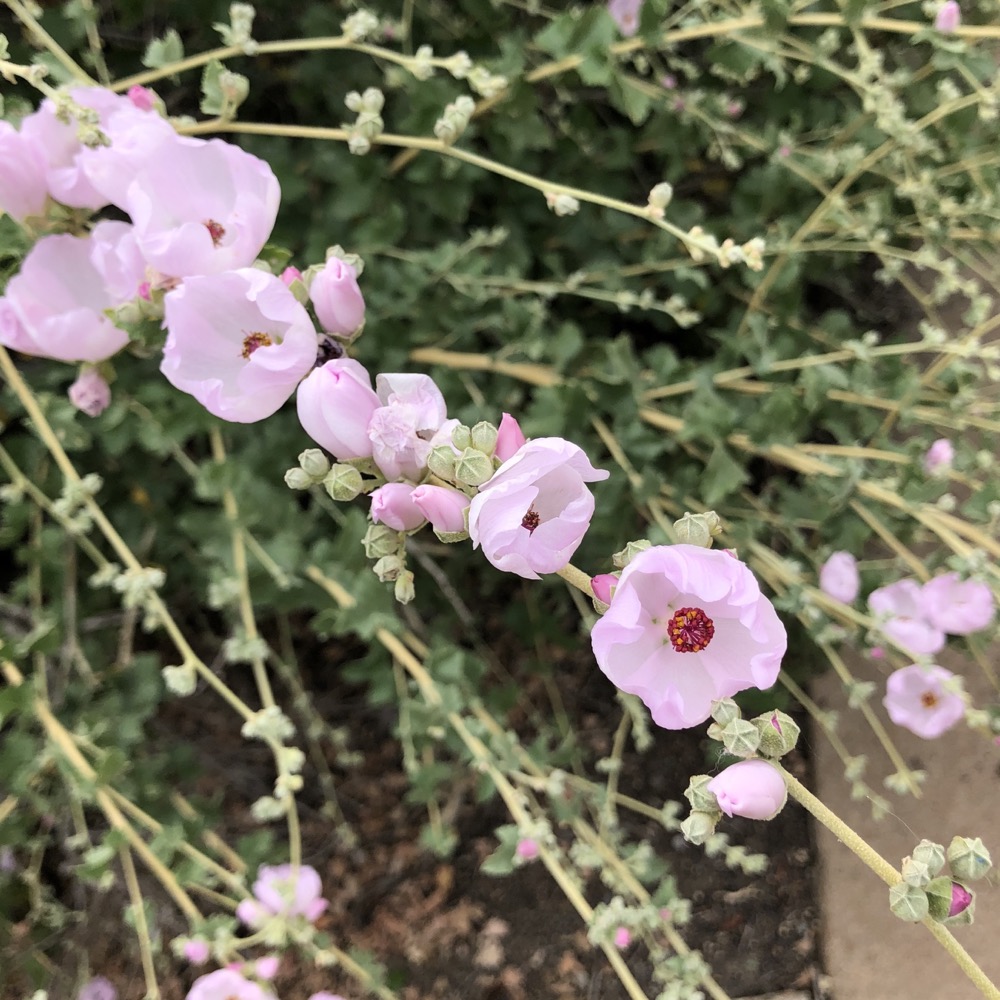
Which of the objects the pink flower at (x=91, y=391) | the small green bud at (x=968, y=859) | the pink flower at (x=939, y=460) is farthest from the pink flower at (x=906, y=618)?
the pink flower at (x=91, y=391)

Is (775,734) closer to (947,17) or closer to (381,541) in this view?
(381,541)

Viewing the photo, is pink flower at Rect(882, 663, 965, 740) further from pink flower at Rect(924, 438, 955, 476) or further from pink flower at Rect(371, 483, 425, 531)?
pink flower at Rect(371, 483, 425, 531)

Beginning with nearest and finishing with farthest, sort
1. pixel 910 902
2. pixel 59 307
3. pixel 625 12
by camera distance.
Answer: pixel 910 902, pixel 59 307, pixel 625 12

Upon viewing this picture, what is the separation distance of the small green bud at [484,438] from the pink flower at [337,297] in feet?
0.42

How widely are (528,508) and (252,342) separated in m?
0.24

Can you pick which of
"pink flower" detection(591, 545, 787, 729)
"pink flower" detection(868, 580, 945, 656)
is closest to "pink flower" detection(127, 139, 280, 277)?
"pink flower" detection(591, 545, 787, 729)

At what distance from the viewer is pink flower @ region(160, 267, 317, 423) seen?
527 millimetres

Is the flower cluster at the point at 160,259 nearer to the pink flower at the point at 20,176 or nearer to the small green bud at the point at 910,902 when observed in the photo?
the pink flower at the point at 20,176

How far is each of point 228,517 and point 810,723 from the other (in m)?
0.91

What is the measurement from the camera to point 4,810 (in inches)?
37.1

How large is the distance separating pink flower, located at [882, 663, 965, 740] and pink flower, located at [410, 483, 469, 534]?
708 mm

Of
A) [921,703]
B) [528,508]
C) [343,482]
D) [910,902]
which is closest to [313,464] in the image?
[343,482]

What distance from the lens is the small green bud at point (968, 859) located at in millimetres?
446

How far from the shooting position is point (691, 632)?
1.62 ft
